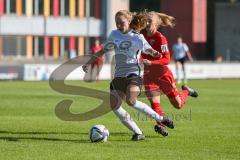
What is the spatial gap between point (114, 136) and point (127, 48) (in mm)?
1697

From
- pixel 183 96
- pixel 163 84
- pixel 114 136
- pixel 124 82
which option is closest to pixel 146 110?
pixel 124 82

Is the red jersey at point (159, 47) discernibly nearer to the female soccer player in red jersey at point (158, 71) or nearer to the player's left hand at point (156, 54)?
the female soccer player in red jersey at point (158, 71)

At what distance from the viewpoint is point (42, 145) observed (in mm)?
12133

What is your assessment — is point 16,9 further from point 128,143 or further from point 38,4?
point 128,143

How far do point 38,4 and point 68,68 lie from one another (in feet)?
94.5

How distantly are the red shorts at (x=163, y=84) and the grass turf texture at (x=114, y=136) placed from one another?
0.76 m

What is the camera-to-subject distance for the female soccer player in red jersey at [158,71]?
13.9m

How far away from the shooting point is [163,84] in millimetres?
14375

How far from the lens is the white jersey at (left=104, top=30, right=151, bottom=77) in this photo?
42.3 ft

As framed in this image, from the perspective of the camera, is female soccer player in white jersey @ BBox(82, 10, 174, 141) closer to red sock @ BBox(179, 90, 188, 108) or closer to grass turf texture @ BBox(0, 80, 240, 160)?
grass turf texture @ BBox(0, 80, 240, 160)

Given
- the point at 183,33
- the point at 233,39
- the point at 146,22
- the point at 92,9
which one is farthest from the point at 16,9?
the point at 146,22

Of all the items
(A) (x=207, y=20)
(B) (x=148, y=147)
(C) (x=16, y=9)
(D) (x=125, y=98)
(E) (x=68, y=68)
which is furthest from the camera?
(A) (x=207, y=20)

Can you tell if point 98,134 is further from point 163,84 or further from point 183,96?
point 183,96

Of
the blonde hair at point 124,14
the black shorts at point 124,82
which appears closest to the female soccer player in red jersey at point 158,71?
the black shorts at point 124,82
